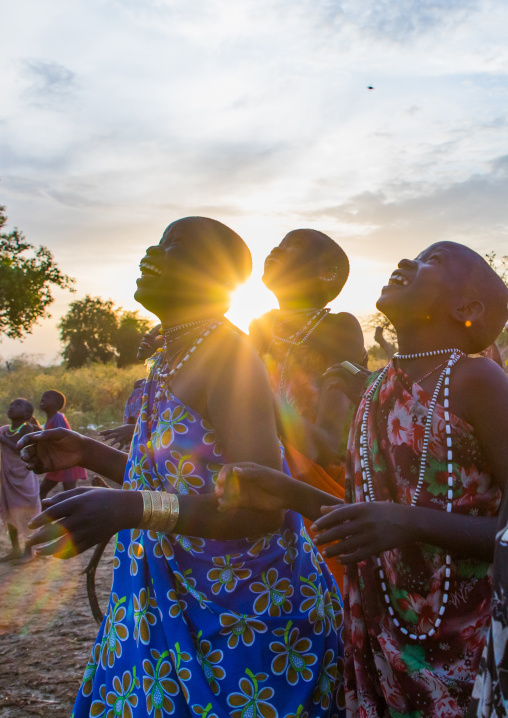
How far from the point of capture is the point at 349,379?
2.16 m

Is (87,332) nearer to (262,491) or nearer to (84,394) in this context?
(84,394)

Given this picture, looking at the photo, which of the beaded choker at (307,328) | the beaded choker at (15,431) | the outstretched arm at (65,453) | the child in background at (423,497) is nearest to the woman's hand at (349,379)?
the child in background at (423,497)

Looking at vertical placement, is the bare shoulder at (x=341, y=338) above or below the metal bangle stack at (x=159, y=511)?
above

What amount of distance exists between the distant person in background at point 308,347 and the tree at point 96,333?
43053 millimetres

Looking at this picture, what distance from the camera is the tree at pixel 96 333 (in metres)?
47.2

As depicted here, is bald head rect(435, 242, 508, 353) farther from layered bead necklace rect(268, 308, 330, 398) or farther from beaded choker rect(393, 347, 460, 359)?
layered bead necklace rect(268, 308, 330, 398)

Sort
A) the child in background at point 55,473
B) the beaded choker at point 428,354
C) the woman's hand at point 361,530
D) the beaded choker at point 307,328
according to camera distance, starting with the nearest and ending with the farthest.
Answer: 1. the woman's hand at point 361,530
2. the beaded choker at point 428,354
3. the beaded choker at point 307,328
4. the child in background at point 55,473

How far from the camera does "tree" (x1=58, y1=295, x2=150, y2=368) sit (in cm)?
4722

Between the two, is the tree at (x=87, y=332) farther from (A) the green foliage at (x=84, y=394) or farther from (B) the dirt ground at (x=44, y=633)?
(B) the dirt ground at (x=44, y=633)

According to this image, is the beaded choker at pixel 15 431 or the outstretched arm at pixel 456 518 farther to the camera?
the beaded choker at pixel 15 431

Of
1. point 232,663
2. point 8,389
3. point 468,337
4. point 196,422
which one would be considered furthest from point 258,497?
point 8,389

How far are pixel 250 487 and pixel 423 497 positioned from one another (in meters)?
0.47

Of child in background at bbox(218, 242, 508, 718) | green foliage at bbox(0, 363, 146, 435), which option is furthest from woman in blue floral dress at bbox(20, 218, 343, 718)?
green foliage at bbox(0, 363, 146, 435)

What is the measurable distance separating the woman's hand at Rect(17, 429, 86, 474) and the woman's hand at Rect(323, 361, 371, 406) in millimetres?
928
